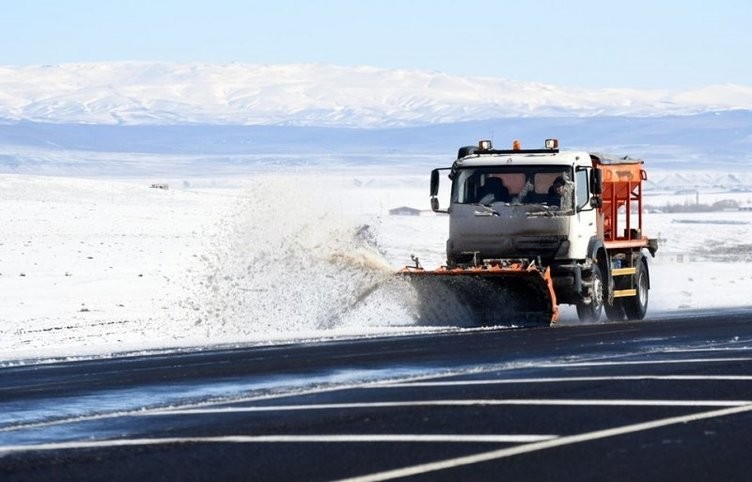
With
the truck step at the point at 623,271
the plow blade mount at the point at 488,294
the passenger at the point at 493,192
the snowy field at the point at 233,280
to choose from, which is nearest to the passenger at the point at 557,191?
the passenger at the point at 493,192

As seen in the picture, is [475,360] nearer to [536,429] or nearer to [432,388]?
[432,388]

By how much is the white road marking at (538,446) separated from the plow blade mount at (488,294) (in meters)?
11.2

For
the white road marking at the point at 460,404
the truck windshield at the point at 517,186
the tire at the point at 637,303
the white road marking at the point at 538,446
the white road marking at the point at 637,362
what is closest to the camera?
the white road marking at the point at 538,446

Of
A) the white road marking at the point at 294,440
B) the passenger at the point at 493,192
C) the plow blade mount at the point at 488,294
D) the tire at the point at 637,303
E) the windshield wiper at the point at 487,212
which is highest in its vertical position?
the passenger at the point at 493,192

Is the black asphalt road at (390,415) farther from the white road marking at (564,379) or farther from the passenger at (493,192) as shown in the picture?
the passenger at (493,192)

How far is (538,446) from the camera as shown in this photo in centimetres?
1039

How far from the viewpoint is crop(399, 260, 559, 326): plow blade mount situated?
23.5 metres

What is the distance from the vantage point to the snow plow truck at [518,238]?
23875 mm

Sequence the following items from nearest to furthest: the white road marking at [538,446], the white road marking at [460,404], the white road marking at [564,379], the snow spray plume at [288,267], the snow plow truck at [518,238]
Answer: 1. the white road marking at [538,446]
2. the white road marking at [460,404]
3. the white road marking at [564,379]
4. the snow plow truck at [518,238]
5. the snow spray plume at [288,267]

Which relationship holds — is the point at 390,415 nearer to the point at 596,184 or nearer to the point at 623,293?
the point at 596,184

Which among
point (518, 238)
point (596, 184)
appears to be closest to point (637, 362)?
point (518, 238)

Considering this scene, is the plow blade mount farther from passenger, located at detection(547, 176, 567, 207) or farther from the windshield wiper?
passenger, located at detection(547, 176, 567, 207)

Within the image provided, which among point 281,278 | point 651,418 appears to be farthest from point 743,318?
point 651,418

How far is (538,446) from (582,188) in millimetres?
Answer: 14734
